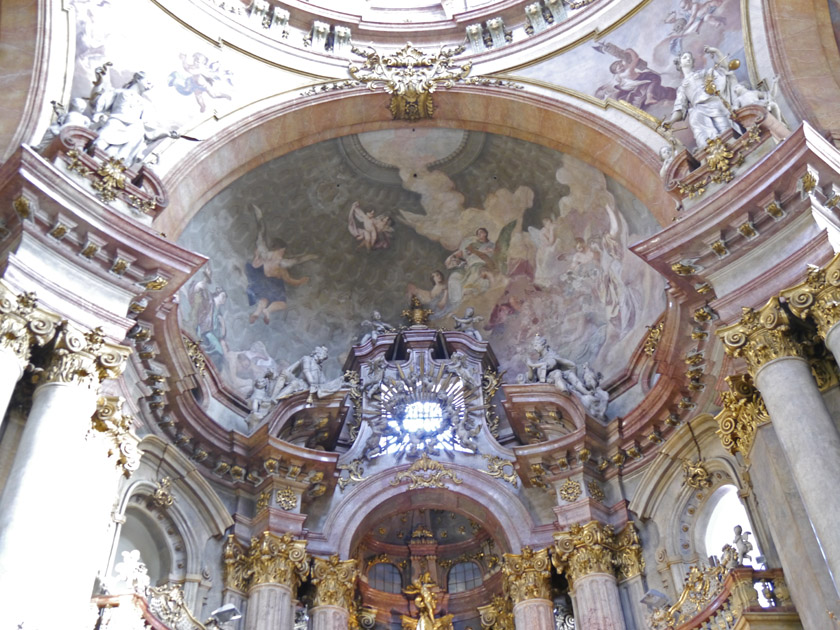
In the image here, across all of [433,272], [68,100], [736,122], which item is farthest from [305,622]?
[736,122]

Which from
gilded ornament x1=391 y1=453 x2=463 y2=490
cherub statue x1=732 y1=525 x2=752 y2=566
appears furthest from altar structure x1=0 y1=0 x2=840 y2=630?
gilded ornament x1=391 y1=453 x2=463 y2=490

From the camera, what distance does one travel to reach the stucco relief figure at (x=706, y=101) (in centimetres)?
1436

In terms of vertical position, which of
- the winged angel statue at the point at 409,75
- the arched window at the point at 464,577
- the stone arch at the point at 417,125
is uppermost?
the winged angel statue at the point at 409,75

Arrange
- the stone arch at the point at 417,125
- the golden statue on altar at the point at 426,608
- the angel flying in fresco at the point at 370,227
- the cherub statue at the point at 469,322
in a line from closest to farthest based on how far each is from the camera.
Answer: the stone arch at the point at 417,125, the golden statue on altar at the point at 426,608, the cherub statue at the point at 469,322, the angel flying in fresco at the point at 370,227

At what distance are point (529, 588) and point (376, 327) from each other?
648 cm

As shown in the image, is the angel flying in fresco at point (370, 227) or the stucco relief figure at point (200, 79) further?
the angel flying in fresco at point (370, 227)

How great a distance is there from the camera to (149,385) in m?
14.0

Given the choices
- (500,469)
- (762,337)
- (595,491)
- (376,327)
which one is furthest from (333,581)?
(762,337)

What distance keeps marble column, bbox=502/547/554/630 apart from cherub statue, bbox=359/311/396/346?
557 centimetres

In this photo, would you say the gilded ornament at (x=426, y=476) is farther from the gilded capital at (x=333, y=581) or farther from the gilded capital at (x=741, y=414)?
the gilded capital at (x=741, y=414)

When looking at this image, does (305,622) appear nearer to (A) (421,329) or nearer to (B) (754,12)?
(A) (421,329)

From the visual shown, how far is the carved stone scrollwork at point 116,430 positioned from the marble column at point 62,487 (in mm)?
13

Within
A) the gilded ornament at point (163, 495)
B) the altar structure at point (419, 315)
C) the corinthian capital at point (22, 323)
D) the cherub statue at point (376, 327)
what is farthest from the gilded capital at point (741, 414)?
the corinthian capital at point (22, 323)

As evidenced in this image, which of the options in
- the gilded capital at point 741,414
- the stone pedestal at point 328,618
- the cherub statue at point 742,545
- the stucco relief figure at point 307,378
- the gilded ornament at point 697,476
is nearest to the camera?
the gilded capital at point 741,414
